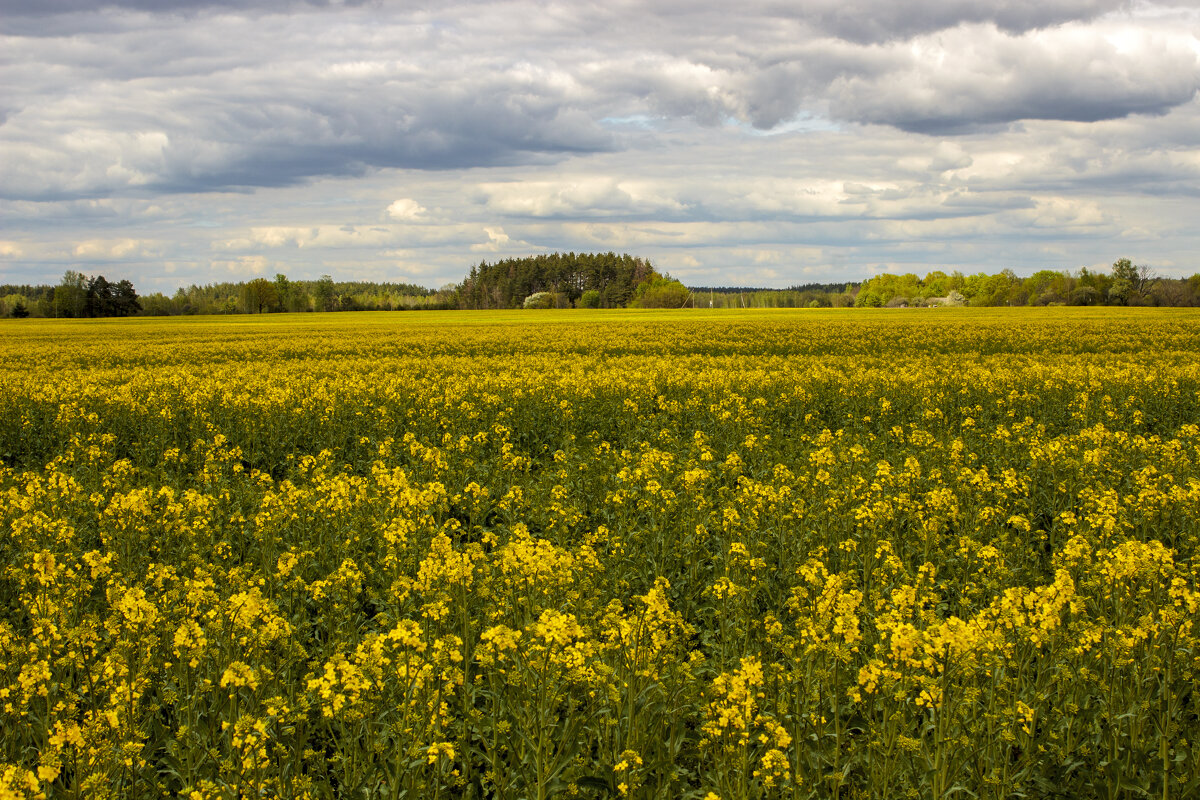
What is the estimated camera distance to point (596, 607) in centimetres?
589

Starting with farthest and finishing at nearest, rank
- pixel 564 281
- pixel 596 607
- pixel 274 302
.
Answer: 1. pixel 564 281
2. pixel 274 302
3. pixel 596 607

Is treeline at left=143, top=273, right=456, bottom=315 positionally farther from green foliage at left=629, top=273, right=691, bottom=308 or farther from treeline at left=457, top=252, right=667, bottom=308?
green foliage at left=629, top=273, right=691, bottom=308

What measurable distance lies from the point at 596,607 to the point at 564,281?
499 feet

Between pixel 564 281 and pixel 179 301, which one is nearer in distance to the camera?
pixel 179 301

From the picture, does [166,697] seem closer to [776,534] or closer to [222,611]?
[222,611]

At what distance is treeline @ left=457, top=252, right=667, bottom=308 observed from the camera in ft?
495

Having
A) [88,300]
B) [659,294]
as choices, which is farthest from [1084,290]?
[88,300]

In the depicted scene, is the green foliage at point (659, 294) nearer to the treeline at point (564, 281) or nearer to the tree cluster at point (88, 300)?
the treeline at point (564, 281)

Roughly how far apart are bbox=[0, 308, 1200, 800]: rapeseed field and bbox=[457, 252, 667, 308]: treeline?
13448 centimetres

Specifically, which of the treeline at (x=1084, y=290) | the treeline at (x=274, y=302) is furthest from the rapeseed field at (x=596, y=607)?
the treeline at (x=274, y=302)

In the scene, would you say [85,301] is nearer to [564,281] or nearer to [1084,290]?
[564,281]

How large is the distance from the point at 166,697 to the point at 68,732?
77 cm

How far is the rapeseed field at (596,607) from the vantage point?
420 centimetres

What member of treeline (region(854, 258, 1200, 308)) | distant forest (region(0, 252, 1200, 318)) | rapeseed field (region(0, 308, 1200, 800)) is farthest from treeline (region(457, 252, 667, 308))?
rapeseed field (region(0, 308, 1200, 800))
